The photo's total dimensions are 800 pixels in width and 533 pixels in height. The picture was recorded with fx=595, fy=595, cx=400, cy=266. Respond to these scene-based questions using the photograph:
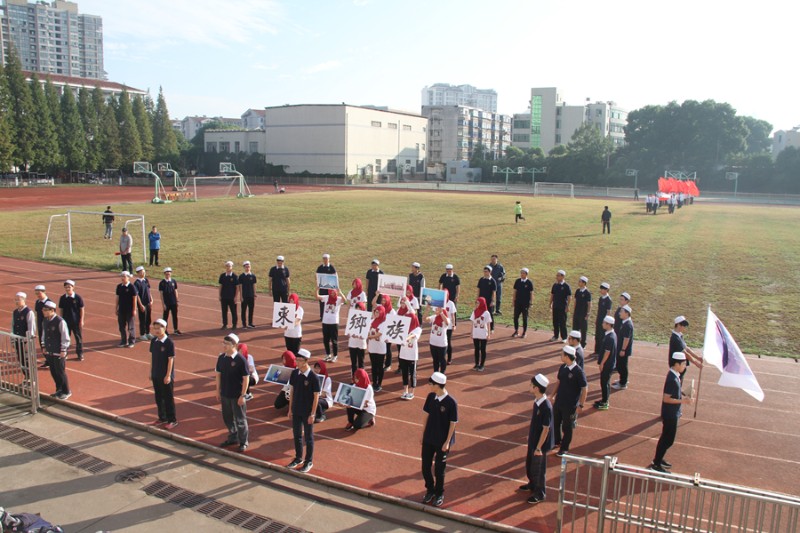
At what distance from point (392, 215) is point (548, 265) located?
19.7 meters

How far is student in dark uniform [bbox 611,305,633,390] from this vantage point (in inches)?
485

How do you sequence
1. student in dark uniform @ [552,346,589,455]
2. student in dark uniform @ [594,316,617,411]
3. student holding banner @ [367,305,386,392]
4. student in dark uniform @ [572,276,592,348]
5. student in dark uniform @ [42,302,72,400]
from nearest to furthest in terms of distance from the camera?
student in dark uniform @ [552,346,589,455] < student in dark uniform @ [594,316,617,411] < student in dark uniform @ [42,302,72,400] < student holding banner @ [367,305,386,392] < student in dark uniform @ [572,276,592,348]

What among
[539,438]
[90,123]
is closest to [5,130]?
[90,123]

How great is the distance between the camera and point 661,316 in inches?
778

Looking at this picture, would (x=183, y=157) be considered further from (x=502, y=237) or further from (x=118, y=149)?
(x=502, y=237)

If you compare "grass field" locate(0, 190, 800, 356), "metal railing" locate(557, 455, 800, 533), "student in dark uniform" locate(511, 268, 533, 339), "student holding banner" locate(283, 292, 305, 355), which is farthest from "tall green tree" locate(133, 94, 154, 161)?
"metal railing" locate(557, 455, 800, 533)

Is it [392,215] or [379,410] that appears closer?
[379,410]

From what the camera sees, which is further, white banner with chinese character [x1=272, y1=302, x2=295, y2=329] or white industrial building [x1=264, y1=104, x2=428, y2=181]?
white industrial building [x1=264, y1=104, x2=428, y2=181]

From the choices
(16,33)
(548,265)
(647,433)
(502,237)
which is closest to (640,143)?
(502,237)

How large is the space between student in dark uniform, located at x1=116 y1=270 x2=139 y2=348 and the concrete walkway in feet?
15.8

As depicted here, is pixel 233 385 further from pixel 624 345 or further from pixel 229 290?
pixel 624 345

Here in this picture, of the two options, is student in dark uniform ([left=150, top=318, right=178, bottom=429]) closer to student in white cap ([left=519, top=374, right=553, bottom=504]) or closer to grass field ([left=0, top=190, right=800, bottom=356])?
student in white cap ([left=519, top=374, right=553, bottom=504])

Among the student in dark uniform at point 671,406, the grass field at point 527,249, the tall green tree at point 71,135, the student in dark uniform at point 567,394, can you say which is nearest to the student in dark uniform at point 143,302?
the grass field at point 527,249

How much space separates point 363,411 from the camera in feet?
35.3
